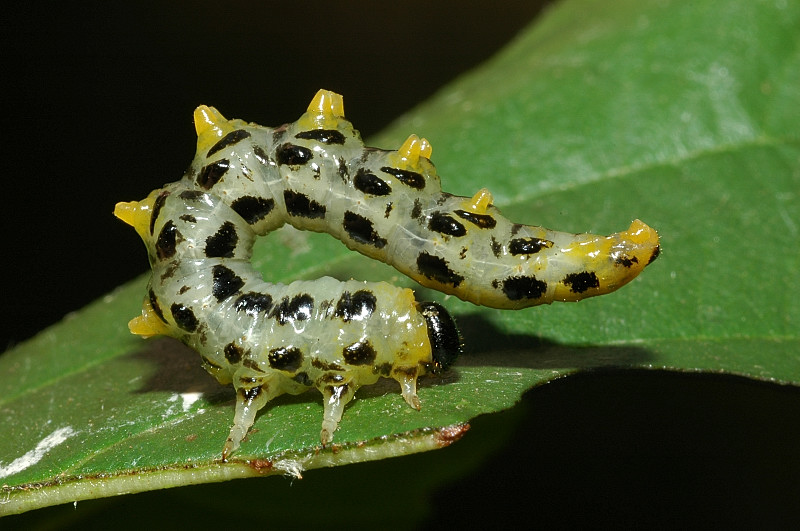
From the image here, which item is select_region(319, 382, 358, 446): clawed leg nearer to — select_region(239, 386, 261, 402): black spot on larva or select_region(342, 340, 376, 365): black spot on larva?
select_region(342, 340, 376, 365): black spot on larva

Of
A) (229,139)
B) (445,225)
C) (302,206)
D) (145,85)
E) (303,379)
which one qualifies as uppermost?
(145,85)

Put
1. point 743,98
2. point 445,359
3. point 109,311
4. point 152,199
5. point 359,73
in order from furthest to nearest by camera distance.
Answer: point 359,73 < point 743,98 < point 109,311 < point 152,199 < point 445,359

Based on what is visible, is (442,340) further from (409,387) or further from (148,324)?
(148,324)

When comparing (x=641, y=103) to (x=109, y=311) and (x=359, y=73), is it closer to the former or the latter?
(x=109, y=311)

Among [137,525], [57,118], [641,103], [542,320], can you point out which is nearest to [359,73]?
[57,118]

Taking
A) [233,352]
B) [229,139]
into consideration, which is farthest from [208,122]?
[233,352]

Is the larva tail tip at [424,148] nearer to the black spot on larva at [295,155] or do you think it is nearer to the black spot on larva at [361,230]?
the black spot on larva at [361,230]
